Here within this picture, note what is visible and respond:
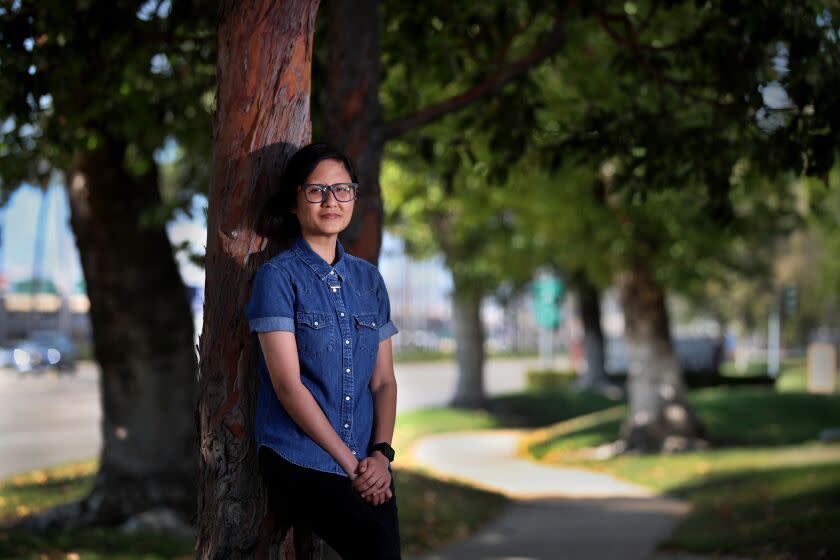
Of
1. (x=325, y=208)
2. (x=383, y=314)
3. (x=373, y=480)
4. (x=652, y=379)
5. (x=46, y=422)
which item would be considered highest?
(x=325, y=208)

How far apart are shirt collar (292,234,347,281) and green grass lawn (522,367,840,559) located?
218 inches

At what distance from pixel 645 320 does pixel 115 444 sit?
449 inches

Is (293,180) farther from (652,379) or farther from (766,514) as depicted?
(652,379)

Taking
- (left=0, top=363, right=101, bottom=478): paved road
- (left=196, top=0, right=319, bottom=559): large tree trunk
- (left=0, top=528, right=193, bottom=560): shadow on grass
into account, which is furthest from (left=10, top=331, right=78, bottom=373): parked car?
(left=196, top=0, right=319, bottom=559): large tree trunk

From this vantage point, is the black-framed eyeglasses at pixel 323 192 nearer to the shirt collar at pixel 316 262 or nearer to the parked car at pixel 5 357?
the shirt collar at pixel 316 262

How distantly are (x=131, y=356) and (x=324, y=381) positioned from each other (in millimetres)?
7157

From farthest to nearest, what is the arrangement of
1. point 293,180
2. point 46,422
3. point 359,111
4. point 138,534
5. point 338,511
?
point 46,422 → point 138,534 → point 359,111 → point 293,180 → point 338,511

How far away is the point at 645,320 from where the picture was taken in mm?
19812

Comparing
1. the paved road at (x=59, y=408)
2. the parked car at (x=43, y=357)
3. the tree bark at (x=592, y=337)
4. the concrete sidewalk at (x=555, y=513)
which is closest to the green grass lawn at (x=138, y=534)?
the concrete sidewalk at (x=555, y=513)

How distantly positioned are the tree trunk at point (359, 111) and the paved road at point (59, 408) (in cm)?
1099

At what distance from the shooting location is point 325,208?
379 cm

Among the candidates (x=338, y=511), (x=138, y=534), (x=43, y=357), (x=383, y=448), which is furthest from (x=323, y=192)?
(x=43, y=357)

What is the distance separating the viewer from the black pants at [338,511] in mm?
3592

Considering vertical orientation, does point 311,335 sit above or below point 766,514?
above
